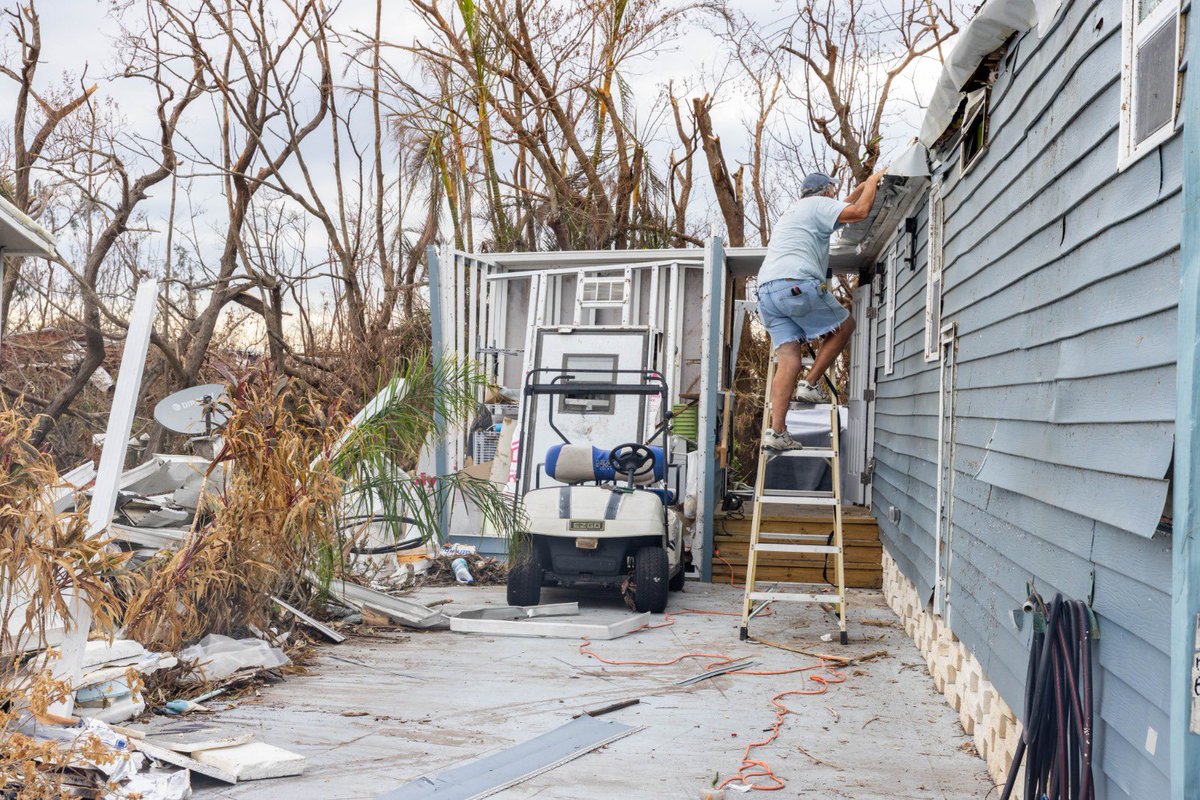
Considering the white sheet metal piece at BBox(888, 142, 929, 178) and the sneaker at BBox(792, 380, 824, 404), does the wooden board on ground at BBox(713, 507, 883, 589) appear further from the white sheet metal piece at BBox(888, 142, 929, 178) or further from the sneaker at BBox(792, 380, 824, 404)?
the white sheet metal piece at BBox(888, 142, 929, 178)

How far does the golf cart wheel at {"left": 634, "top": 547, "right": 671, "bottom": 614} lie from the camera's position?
765 cm

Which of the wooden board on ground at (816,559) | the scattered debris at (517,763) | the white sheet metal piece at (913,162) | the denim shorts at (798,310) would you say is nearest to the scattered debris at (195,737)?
the scattered debris at (517,763)

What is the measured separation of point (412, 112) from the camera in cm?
1352

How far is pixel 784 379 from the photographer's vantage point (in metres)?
6.91

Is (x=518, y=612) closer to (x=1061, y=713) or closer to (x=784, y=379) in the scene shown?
(x=784, y=379)

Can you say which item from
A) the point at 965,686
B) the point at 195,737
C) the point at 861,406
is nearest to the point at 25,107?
the point at 861,406

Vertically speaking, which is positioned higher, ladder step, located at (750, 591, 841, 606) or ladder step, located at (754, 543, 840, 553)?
ladder step, located at (754, 543, 840, 553)

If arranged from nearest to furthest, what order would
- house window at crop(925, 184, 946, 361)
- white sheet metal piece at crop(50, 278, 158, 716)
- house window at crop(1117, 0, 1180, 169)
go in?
house window at crop(1117, 0, 1180, 169) < white sheet metal piece at crop(50, 278, 158, 716) < house window at crop(925, 184, 946, 361)

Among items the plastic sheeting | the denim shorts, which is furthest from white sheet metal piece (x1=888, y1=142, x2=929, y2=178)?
the denim shorts

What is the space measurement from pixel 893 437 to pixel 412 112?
7.71m

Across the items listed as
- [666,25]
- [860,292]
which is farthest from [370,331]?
[860,292]

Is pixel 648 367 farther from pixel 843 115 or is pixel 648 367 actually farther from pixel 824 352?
pixel 843 115

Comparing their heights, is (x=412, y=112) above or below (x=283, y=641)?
above

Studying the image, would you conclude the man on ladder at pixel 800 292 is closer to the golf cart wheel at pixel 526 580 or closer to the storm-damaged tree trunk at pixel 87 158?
the golf cart wheel at pixel 526 580
